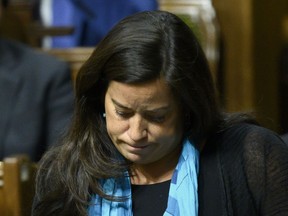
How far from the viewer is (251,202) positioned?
6.26 ft

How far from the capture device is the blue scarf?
6.22 ft

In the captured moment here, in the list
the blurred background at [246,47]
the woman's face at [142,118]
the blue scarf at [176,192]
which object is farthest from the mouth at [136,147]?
the blurred background at [246,47]

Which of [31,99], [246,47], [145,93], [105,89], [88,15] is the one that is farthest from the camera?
[88,15]

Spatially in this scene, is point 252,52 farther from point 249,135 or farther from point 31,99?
point 249,135

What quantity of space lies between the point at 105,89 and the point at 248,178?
37cm

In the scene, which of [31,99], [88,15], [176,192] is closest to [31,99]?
[31,99]

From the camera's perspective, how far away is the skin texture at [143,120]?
1.83 metres

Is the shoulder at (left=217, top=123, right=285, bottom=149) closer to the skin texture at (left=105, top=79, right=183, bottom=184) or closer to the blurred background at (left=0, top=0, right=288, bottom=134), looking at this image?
the skin texture at (left=105, top=79, right=183, bottom=184)

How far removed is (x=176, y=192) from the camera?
1.92 meters

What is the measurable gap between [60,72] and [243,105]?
2.81ft

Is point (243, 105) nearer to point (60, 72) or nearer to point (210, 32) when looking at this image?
point (210, 32)

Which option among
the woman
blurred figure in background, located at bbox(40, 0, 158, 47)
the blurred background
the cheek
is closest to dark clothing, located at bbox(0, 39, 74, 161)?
the blurred background

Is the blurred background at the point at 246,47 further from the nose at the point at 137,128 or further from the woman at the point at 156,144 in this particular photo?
the nose at the point at 137,128

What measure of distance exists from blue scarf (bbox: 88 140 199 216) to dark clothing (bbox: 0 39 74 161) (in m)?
0.70
